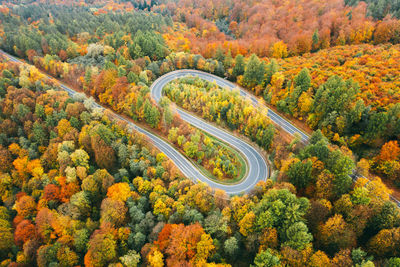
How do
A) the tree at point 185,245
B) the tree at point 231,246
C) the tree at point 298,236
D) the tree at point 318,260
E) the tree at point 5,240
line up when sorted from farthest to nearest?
the tree at point 5,240 < the tree at point 231,246 < the tree at point 185,245 < the tree at point 298,236 < the tree at point 318,260

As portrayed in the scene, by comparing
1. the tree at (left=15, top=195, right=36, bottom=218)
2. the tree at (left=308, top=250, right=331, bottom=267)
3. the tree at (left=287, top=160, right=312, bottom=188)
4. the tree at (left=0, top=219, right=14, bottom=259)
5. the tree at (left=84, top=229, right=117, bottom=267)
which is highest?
the tree at (left=287, top=160, right=312, bottom=188)

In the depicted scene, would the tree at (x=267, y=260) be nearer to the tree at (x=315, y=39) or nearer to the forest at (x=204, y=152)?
Answer: the forest at (x=204, y=152)

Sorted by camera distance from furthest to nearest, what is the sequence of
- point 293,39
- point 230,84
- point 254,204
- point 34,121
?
point 293,39 < point 230,84 < point 34,121 < point 254,204

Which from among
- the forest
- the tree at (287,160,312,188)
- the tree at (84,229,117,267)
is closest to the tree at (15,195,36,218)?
the forest

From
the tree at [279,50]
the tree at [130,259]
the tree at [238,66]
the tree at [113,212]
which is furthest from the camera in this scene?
the tree at [279,50]

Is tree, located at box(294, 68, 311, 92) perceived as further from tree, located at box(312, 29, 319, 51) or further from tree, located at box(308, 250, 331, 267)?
tree, located at box(308, 250, 331, 267)

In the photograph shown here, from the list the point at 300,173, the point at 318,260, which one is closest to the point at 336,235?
the point at 318,260

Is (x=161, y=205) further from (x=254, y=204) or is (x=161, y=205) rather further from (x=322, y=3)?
(x=322, y=3)

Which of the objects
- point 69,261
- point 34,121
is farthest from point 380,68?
point 34,121

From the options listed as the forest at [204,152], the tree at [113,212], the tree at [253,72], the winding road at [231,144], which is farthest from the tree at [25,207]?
the tree at [253,72]
